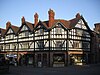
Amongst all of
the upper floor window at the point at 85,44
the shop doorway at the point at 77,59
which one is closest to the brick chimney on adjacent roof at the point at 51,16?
the shop doorway at the point at 77,59

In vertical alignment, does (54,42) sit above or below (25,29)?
below

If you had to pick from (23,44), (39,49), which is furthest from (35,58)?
(23,44)

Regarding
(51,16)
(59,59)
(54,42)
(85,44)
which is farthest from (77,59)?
(51,16)

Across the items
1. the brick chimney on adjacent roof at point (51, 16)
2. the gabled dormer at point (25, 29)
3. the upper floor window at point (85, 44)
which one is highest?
the brick chimney on adjacent roof at point (51, 16)

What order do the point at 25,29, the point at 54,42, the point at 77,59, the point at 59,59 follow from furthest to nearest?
1. the point at 25,29
2. the point at 77,59
3. the point at 59,59
4. the point at 54,42

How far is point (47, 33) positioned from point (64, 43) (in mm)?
4560

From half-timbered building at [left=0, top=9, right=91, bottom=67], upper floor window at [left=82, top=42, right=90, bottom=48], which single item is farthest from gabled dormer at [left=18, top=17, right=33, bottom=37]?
upper floor window at [left=82, top=42, right=90, bottom=48]

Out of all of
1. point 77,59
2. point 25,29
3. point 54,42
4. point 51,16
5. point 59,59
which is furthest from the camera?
point 25,29

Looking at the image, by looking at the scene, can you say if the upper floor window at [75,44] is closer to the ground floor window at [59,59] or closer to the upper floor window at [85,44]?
the upper floor window at [85,44]

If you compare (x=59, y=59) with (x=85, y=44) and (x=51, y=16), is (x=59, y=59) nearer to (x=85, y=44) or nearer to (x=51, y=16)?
(x=85, y=44)

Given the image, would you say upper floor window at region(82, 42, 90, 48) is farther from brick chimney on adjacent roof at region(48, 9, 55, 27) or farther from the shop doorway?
brick chimney on adjacent roof at region(48, 9, 55, 27)

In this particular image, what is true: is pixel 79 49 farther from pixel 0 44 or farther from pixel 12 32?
pixel 0 44

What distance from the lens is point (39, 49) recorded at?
114 feet

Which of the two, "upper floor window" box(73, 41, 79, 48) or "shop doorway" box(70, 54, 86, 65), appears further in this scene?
"upper floor window" box(73, 41, 79, 48)
